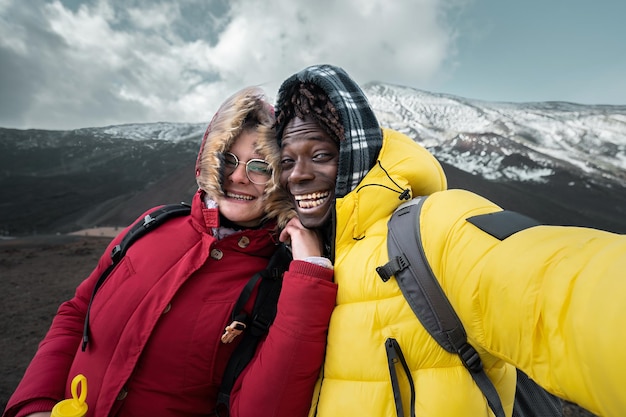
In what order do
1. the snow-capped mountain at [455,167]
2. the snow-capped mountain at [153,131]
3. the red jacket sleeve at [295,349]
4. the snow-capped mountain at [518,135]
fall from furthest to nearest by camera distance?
the snow-capped mountain at [153,131], the snow-capped mountain at [518,135], the snow-capped mountain at [455,167], the red jacket sleeve at [295,349]

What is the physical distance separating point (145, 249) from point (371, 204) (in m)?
1.29

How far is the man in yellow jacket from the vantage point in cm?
71

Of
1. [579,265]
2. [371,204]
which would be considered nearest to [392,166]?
[371,204]

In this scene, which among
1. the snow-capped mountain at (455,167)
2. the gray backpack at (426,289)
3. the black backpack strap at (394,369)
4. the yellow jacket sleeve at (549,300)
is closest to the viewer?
the yellow jacket sleeve at (549,300)

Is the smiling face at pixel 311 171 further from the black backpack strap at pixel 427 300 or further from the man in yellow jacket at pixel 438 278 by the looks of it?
the black backpack strap at pixel 427 300

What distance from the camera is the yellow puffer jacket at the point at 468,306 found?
2.30ft

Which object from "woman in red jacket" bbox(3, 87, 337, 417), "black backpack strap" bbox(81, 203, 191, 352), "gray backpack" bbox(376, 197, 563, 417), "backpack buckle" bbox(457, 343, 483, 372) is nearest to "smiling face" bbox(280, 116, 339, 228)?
"woman in red jacket" bbox(3, 87, 337, 417)

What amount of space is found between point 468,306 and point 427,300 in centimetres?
16

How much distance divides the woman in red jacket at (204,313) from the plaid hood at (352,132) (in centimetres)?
39

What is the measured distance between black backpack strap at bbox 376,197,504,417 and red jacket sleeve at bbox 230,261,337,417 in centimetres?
31

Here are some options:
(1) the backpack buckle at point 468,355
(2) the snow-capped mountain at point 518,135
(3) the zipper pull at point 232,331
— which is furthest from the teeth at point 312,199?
(2) the snow-capped mountain at point 518,135

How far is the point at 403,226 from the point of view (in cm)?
129

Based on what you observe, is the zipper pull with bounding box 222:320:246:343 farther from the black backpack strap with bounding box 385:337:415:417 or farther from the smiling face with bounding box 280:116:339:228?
the black backpack strap with bounding box 385:337:415:417

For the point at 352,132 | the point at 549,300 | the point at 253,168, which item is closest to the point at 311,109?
the point at 352,132
